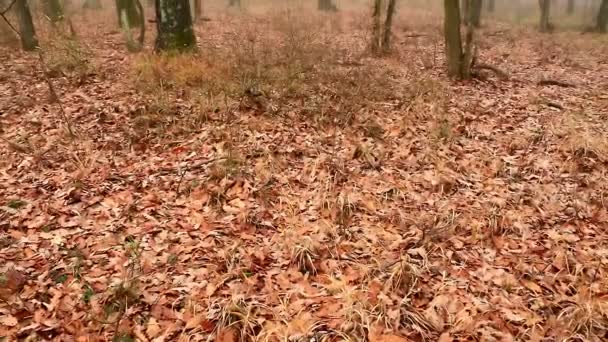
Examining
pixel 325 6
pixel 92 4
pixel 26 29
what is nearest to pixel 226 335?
pixel 26 29

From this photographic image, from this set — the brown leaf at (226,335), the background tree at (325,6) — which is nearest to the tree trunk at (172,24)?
the brown leaf at (226,335)

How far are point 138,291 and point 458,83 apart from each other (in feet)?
26.8

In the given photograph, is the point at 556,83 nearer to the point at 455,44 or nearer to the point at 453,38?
the point at 455,44

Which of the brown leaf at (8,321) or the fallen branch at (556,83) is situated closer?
the brown leaf at (8,321)

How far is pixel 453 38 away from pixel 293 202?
6.26 metres

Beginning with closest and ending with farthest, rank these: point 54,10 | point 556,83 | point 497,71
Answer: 1. point 556,83
2. point 497,71
3. point 54,10

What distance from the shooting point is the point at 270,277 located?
4.84 meters

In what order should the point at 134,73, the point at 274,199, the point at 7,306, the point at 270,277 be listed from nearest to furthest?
the point at 7,306 → the point at 270,277 → the point at 274,199 → the point at 134,73

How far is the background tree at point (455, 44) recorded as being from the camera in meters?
10.0

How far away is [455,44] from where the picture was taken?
33.5 feet

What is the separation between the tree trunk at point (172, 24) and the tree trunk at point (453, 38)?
5.56 metres

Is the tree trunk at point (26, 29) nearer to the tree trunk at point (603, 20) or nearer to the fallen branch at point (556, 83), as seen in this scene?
the fallen branch at point (556, 83)

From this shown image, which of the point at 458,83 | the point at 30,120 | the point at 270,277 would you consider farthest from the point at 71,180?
the point at 458,83

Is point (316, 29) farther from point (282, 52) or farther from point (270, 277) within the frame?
point (270, 277)
